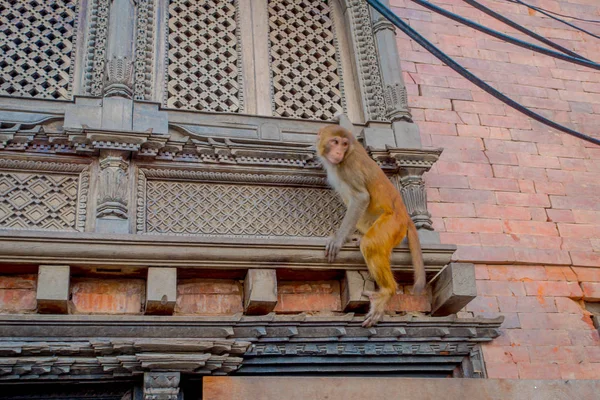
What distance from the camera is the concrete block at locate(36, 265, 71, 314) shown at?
5363mm

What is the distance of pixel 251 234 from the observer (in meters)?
6.40

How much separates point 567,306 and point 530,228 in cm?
88

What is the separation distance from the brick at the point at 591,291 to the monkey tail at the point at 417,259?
6.54 feet

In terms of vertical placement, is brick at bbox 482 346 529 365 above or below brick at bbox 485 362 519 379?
above

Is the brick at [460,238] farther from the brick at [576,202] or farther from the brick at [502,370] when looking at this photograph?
the brick at [502,370]

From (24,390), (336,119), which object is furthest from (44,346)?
(336,119)

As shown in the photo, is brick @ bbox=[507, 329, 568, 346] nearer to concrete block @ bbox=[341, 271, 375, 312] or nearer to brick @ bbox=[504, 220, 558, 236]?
brick @ bbox=[504, 220, 558, 236]

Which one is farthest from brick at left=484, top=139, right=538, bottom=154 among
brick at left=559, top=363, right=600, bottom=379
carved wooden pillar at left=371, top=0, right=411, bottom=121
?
brick at left=559, top=363, right=600, bottom=379

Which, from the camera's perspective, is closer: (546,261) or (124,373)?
(124,373)

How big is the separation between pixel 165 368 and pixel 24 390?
1.14m

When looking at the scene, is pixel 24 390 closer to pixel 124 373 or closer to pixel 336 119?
pixel 124 373

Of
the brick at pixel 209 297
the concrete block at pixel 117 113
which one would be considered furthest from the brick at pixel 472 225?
the concrete block at pixel 117 113

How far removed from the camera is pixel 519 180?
7.63 meters

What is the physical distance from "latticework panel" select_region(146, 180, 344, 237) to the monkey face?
2.22 ft
